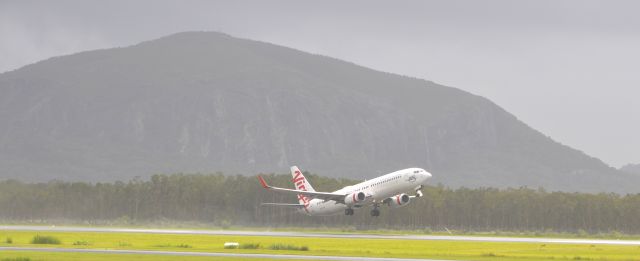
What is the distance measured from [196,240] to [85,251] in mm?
25893

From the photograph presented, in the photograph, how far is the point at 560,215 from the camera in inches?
7308

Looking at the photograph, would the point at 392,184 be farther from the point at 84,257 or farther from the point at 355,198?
the point at 84,257

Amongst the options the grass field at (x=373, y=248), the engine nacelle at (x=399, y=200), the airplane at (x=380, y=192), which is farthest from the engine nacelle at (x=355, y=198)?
the grass field at (x=373, y=248)

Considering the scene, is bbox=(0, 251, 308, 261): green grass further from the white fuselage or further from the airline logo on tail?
the airline logo on tail

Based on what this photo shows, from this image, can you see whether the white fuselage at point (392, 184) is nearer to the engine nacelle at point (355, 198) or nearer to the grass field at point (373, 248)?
the engine nacelle at point (355, 198)

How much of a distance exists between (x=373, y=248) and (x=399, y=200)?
3871cm

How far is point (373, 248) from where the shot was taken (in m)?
89.2

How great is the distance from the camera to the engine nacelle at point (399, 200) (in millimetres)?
127125

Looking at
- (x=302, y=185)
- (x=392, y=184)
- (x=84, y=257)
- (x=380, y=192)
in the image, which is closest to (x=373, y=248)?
(x=84, y=257)

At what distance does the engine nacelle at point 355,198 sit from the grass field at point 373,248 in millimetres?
23402

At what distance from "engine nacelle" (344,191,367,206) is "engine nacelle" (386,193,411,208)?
3.06 m

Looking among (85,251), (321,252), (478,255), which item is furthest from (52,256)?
(478,255)

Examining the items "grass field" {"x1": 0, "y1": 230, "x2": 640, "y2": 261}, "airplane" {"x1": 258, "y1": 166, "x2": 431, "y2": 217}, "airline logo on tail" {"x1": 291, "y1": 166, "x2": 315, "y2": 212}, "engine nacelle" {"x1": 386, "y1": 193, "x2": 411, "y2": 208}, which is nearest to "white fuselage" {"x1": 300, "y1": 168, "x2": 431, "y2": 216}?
"airplane" {"x1": 258, "y1": 166, "x2": 431, "y2": 217}

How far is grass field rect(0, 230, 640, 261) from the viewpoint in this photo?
7801cm
